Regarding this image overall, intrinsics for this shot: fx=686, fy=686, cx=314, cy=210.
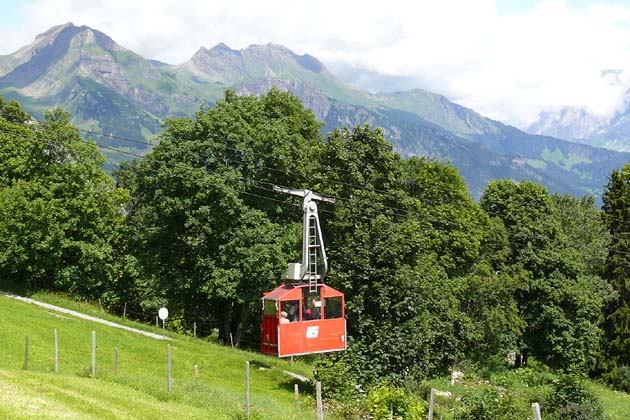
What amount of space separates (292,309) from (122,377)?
8.45m

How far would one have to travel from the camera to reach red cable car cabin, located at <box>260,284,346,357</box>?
3303cm

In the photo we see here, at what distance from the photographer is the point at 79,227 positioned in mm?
61094

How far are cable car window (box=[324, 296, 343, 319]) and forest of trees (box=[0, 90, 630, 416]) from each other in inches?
155

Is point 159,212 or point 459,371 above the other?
point 159,212

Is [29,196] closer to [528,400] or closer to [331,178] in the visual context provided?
[331,178]

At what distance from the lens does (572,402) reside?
3281 cm

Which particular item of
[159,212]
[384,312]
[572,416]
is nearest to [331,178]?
[384,312]

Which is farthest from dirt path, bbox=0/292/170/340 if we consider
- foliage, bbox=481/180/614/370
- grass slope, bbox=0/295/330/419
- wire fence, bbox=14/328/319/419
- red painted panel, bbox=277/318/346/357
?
foliage, bbox=481/180/614/370

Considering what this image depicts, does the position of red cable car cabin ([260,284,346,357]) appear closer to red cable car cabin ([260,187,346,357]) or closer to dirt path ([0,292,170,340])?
red cable car cabin ([260,187,346,357])

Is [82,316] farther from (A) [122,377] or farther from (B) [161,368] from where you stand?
(A) [122,377]

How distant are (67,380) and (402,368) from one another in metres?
19.1

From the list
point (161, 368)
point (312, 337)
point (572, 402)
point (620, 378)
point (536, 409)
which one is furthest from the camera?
point (620, 378)

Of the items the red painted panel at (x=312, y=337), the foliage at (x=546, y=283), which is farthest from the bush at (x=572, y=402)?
the foliage at (x=546, y=283)

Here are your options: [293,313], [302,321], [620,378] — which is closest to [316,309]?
[302,321]
